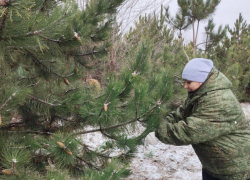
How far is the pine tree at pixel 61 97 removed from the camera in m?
1.30

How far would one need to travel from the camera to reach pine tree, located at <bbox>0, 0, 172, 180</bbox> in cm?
130

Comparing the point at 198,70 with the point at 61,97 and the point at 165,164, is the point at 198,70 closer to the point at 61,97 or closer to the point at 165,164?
the point at 61,97

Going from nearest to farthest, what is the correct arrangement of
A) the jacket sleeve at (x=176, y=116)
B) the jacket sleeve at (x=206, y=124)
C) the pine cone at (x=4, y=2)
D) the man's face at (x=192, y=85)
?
the pine cone at (x=4, y=2)
the jacket sleeve at (x=206, y=124)
the man's face at (x=192, y=85)
the jacket sleeve at (x=176, y=116)

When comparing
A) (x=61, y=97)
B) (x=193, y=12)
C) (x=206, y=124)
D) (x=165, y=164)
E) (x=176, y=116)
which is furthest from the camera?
(x=193, y=12)

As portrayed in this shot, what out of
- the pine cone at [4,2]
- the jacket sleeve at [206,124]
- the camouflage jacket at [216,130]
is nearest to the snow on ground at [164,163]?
the camouflage jacket at [216,130]

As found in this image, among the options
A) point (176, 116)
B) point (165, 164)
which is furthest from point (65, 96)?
point (165, 164)

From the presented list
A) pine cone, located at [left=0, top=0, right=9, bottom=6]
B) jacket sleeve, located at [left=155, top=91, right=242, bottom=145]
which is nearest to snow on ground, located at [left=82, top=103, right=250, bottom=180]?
jacket sleeve, located at [left=155, top=91, right=242, bottom=145]

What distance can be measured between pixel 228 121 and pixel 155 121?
1.59 feet

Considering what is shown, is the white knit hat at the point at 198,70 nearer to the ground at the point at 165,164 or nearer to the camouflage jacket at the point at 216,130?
the camouflage jacket at the point at 216,130

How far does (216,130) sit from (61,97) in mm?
1246

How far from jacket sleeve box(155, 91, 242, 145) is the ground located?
170 centimetres

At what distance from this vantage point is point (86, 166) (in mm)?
2225

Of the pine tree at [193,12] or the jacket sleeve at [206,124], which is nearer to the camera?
the jacket sleeve at [206,124]

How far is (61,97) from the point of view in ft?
6.86
